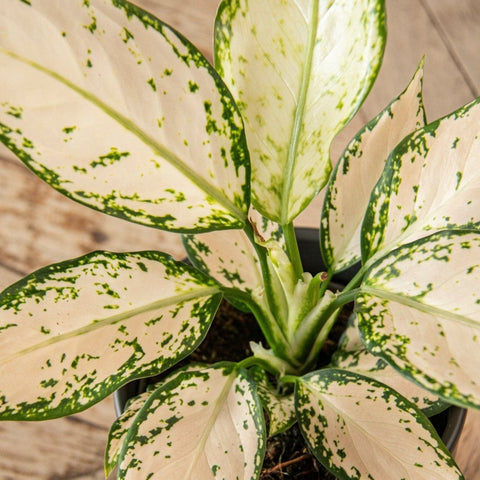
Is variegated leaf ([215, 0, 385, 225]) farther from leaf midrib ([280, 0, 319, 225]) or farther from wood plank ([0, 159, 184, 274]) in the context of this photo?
wood plank ([0, 159, 184, 274])

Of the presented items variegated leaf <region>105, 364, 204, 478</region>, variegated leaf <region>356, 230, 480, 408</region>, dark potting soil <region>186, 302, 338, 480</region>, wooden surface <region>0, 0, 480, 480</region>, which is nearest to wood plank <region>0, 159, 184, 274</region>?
wooden surface <region>0, 0, 480, 480</region>

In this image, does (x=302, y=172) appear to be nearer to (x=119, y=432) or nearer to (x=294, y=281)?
(x=294, y=281)

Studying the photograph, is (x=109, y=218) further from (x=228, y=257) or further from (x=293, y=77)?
(x=293, y=77)

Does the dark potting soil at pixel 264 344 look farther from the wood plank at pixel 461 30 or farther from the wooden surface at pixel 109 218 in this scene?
the wood plank at pixel 461 30

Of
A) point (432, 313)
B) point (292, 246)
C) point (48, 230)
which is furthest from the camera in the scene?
point (48, 230)

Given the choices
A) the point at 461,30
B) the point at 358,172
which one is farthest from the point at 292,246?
the point at 461,30

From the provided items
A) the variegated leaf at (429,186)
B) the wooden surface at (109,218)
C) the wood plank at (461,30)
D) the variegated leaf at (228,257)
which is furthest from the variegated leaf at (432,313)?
the wood plank at (461,30)
